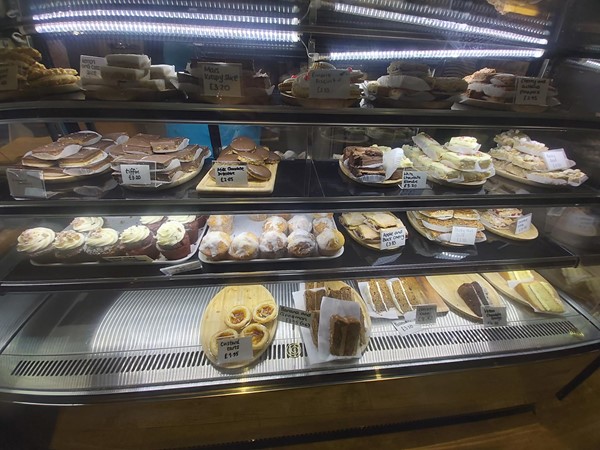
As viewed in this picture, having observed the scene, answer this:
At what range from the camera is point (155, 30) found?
1.61 metres

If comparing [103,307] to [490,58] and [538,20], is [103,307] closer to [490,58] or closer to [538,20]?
[490,58]

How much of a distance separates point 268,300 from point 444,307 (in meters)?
1.26

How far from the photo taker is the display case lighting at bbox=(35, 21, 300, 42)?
155cm

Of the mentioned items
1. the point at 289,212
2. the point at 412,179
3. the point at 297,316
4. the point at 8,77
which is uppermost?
the point at 8,77

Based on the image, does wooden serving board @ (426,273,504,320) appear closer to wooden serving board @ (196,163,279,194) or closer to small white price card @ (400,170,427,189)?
small white price card @ (400,170,427,189)

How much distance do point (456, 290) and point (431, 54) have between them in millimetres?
1655

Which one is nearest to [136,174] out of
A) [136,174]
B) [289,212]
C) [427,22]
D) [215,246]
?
[136,174]

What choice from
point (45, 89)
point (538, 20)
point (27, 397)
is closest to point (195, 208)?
point (45, 89)

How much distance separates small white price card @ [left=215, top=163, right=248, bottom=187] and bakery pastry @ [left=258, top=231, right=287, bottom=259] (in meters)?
0.39

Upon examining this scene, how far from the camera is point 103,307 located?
2311mm

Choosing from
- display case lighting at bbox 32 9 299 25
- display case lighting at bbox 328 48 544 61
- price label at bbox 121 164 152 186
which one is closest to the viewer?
display case lighting at bbox 32 9 299 25

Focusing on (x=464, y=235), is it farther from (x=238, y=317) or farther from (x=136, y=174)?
(x=136, y=174)

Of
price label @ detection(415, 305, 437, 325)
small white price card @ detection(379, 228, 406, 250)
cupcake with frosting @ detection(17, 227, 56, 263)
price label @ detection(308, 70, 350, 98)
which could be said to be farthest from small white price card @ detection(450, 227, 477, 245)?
cupcake with frosting @ detection(17, 227, 56, 263)

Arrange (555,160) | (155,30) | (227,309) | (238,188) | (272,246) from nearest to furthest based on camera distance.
→ 1. (155,30)
2. (238,188)
3. (272,246)
4. (555,160)
5. (227,309)
